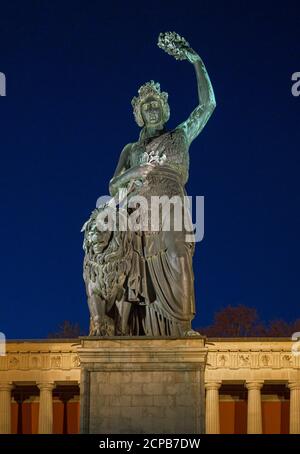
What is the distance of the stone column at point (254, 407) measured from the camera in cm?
6222

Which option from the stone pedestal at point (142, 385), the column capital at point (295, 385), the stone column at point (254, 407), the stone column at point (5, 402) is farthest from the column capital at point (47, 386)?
the stone pedestal at point (142, 385)

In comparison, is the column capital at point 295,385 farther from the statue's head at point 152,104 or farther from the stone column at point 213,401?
the statue's head at point 152,104

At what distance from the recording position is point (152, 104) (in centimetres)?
2084

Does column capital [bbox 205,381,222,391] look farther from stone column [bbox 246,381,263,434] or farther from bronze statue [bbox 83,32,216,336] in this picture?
bronze statue [bbox 83,32,216,336]

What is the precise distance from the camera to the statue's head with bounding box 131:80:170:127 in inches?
820

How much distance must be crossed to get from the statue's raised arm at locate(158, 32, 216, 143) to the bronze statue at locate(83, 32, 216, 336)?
21cm

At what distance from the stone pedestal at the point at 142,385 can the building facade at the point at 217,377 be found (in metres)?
42.8

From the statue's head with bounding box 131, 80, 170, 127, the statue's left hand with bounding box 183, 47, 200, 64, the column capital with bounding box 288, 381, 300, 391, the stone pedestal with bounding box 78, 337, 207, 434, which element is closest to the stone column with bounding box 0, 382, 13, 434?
the column capital with bounding box 288, 381, 300, 391

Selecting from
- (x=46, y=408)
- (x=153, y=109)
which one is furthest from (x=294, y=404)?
(x=153, y=109)

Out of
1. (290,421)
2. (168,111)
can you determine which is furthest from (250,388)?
(168,111)

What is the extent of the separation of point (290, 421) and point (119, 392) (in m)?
46.6

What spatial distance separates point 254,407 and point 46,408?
12630 millimetres

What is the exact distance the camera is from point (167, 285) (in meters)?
19.3
